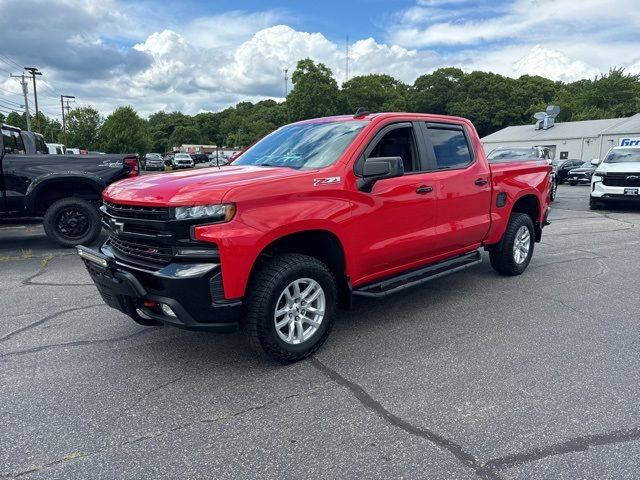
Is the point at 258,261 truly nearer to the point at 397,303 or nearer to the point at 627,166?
the point at 397,303

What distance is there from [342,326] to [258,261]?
1337 mm

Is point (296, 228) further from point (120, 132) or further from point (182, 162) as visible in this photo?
point (120, 132)

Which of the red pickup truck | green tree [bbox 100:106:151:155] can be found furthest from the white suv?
green tree [bbox 100:106:151:155]

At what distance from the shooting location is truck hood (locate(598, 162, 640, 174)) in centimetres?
1268

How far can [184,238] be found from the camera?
3.20 m

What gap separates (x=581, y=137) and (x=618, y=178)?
1304 inches

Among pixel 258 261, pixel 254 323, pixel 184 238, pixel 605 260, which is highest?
pixel 184 238

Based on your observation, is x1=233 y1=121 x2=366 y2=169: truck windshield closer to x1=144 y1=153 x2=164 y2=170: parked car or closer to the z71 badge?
the z71 badge

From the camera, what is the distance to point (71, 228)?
802 cm

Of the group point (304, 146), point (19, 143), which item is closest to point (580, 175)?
point (304, 146)

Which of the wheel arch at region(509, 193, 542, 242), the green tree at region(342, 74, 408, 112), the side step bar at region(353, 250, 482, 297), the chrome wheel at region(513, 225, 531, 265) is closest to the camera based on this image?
the side step bar at region(353, 250, 482, 297)

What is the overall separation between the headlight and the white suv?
12965mm

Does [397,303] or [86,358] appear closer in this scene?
[86,358]

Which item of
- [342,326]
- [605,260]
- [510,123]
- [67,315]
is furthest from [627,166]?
[510,123]
